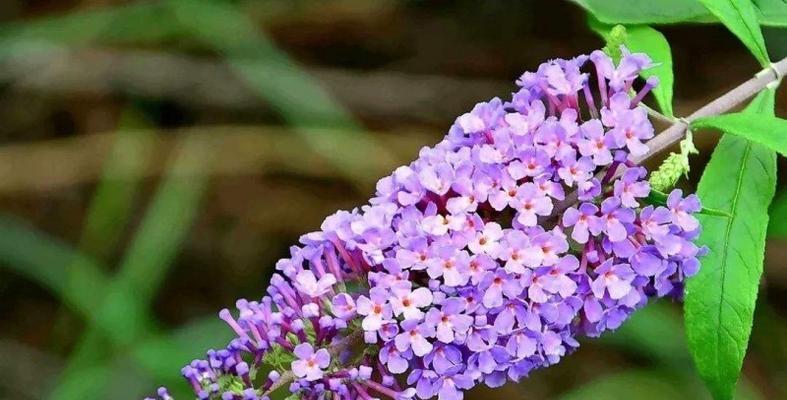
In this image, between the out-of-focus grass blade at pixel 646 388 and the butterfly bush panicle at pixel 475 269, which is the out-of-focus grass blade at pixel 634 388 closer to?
the out-of-focus grass blade at pixel 646 388

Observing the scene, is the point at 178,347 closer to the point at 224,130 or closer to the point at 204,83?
the point at 224,130

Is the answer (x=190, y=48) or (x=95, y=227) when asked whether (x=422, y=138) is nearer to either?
(x=190, y=48)

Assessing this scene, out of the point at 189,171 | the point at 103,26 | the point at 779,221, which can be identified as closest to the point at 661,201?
the point at 779,221

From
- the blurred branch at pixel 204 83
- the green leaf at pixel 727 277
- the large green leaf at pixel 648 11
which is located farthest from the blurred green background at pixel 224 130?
the green leaf at pixel 727 277

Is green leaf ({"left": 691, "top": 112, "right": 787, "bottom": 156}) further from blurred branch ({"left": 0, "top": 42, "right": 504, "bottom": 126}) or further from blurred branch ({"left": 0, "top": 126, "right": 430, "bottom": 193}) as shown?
blurred branch ({"left": 0, "top": 42, "right": 504, "bottom": 126})

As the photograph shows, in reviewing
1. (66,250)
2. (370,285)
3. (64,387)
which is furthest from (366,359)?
(66,250)

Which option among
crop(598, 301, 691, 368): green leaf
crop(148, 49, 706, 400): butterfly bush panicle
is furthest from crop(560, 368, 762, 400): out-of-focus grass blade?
crop(148, 49, 706, 400): butterfly bush panicle
